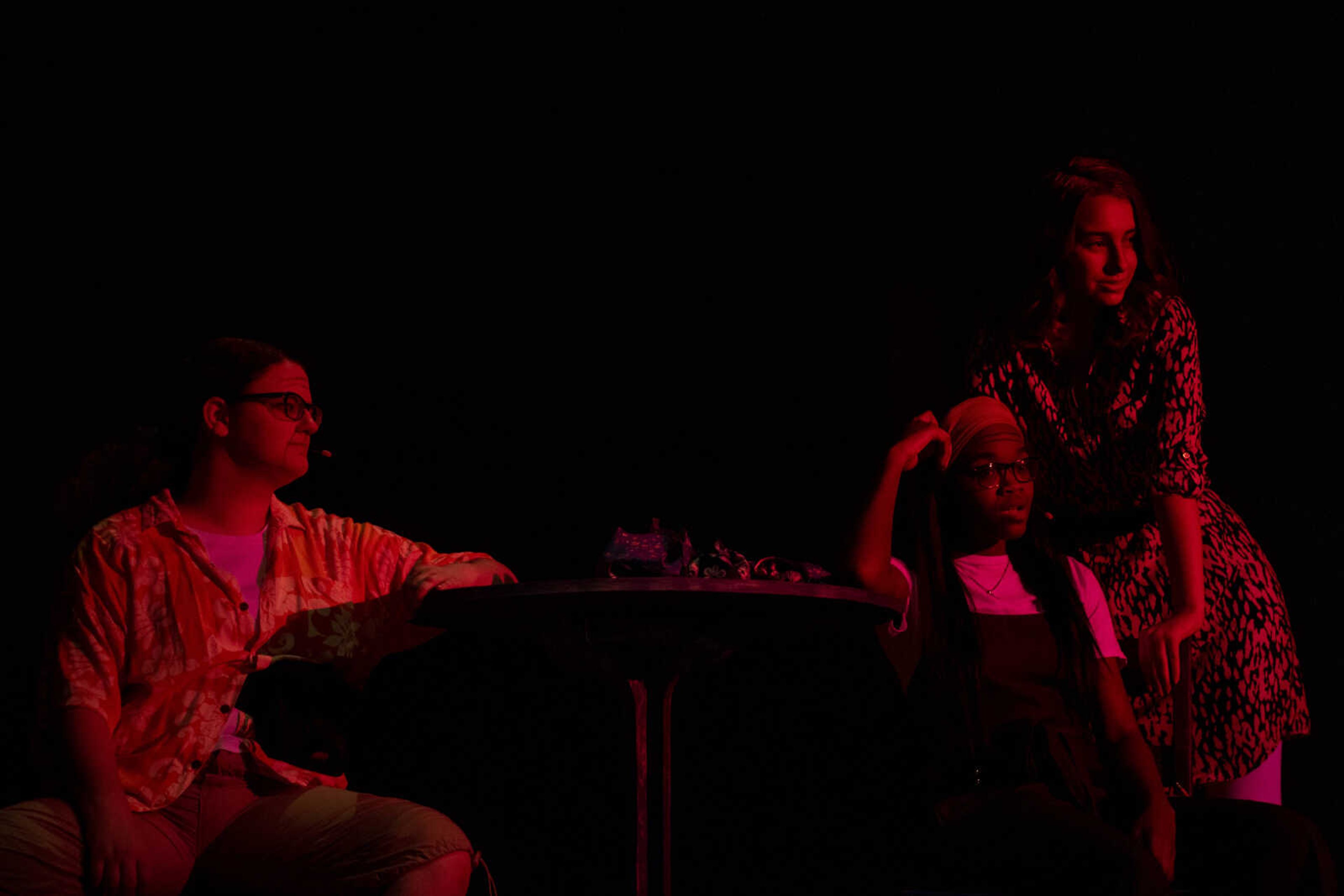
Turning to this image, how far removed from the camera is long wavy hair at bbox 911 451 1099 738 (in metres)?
3.04

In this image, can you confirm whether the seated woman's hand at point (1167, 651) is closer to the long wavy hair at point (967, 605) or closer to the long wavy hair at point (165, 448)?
the long wavy hair at point (967, 605)

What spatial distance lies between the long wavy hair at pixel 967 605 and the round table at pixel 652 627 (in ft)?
0.90

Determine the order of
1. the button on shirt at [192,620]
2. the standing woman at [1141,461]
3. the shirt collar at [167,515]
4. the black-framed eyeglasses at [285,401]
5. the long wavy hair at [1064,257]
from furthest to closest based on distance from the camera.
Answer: the long wavy hair at [1064,257]
the standing woman at [1141,461]
the black-framed eyeglasses at [285,401]
the shirt collar at [167,515]
the button on shirt at [192,620]

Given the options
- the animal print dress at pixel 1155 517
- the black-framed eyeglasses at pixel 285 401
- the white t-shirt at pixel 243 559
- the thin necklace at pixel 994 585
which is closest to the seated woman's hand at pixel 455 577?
the white t-shirt at pixel 243 559

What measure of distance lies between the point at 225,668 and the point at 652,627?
77cm

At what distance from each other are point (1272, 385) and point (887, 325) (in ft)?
3.18

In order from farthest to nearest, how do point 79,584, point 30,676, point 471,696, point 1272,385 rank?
1. point 1272,385
2. point 471,696
3. point 30,676
4. point 79,584

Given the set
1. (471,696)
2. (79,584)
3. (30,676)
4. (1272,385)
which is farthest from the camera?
(1272,385)

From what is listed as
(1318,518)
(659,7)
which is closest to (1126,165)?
(1318,518)

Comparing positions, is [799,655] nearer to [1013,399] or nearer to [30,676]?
[1013,399]

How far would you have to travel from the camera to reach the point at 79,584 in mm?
2707

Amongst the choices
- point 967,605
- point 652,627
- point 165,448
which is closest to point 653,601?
point 652,627

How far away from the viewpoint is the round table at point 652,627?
2506mm

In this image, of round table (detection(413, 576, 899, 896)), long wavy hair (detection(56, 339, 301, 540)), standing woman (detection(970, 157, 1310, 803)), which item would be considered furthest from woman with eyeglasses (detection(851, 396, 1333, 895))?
long wavy hair (detection(56, 339, 301, 540))
